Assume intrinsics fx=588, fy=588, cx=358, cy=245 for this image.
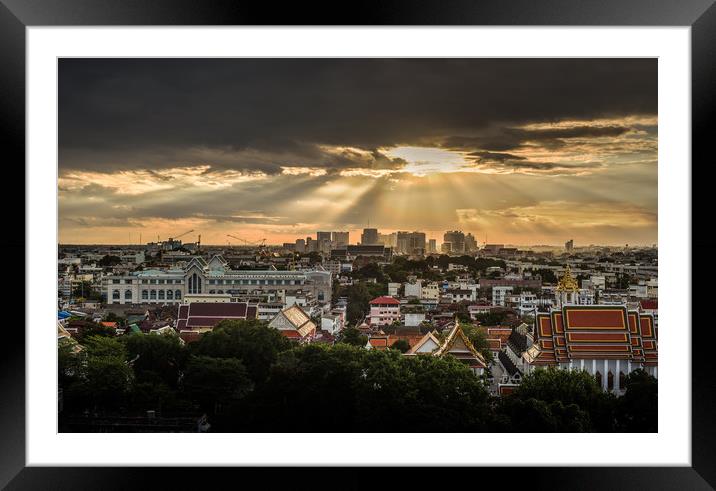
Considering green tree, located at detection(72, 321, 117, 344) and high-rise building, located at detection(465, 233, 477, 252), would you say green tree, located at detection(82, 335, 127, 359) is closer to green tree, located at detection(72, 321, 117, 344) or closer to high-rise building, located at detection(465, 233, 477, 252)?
green tree, located at detection(72, 321, 117, 344)

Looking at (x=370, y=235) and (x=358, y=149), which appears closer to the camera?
(x=358, y=149)

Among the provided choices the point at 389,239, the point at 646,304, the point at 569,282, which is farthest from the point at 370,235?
the point at 646,304

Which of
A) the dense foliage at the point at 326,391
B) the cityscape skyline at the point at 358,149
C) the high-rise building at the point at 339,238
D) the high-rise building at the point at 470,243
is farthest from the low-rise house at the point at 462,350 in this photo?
the high-rise building at the point at 339,238

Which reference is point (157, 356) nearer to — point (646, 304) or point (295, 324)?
point (295, 324)

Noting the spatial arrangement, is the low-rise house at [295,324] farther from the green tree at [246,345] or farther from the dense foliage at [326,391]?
the dense foliage at [326,391]

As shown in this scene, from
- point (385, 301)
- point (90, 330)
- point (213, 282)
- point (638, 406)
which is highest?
point (213, 282)

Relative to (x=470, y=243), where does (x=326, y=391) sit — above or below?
below
